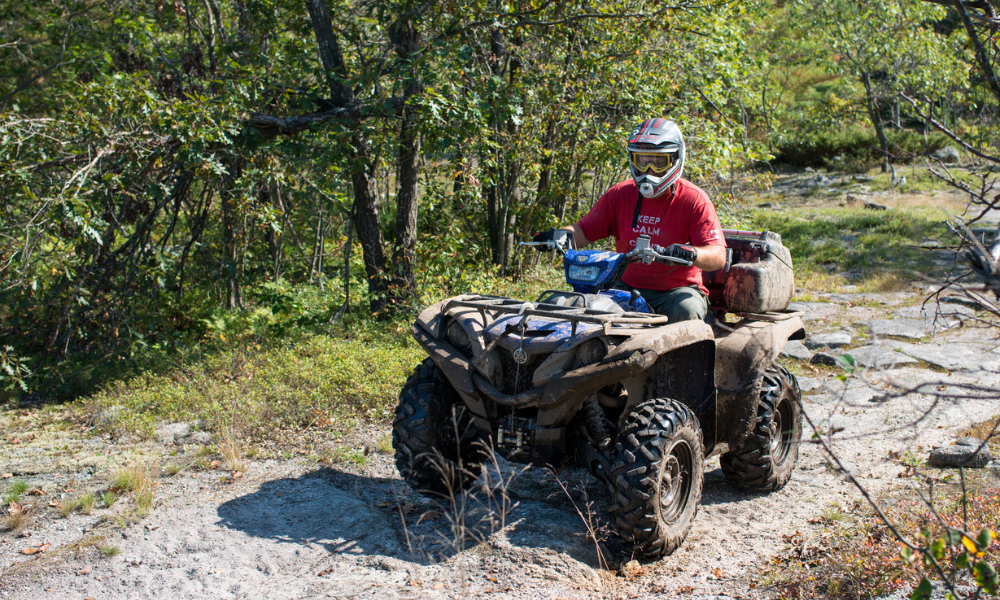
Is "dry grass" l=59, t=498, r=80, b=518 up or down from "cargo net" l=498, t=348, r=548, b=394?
down

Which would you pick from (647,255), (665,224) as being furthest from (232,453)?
(665,224)

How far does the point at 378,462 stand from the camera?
18.5 feet

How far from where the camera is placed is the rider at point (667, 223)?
4.56m

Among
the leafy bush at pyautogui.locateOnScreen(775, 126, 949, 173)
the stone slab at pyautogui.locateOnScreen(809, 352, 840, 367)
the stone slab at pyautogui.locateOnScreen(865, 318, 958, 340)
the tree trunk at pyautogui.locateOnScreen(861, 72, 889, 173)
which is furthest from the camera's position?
the leafy bush at pyautogui.locateOnScreen(775, 126, 949, 173)

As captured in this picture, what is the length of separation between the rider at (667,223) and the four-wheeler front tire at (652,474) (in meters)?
0.73

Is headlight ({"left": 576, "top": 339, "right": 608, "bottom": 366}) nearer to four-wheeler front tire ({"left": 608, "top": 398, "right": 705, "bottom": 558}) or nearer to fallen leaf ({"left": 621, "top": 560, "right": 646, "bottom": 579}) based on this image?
four-wheeler front tire ({"left": 608, "top": 398, "right": 705, "bottom": 558})

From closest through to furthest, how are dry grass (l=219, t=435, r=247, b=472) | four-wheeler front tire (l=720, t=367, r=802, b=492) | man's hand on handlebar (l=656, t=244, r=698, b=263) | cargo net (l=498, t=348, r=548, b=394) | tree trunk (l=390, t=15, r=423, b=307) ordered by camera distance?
1. cargo net (l=498, t=348, r=548, b=394)
2. man's hand on handlebar (l=656, t=244, r=698, b=263)
3. four-wheeler front tire (l=720, t=367, r=802, b=492)
4. dry grass (l=219, t=435, r=247, b=472)
5. tree trunk (l=390, t=15, r=423, b=307)

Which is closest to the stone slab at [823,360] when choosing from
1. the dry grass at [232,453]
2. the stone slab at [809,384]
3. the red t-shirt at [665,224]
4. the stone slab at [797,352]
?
the stone slab at [797,352]

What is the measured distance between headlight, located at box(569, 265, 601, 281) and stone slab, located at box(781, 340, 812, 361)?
4.45 m

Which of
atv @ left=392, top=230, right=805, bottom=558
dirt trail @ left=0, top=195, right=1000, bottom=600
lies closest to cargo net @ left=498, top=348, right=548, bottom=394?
atv @ left=392, top=230, right=805, bottom=558

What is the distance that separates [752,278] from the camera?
16.0 feet

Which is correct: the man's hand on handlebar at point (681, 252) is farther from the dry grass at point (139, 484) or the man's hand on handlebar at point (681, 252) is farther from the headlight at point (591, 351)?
the dry grass at point (139, 484)

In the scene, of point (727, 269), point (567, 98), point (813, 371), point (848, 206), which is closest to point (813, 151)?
point (848, 206)

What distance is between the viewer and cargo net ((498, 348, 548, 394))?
405cm
